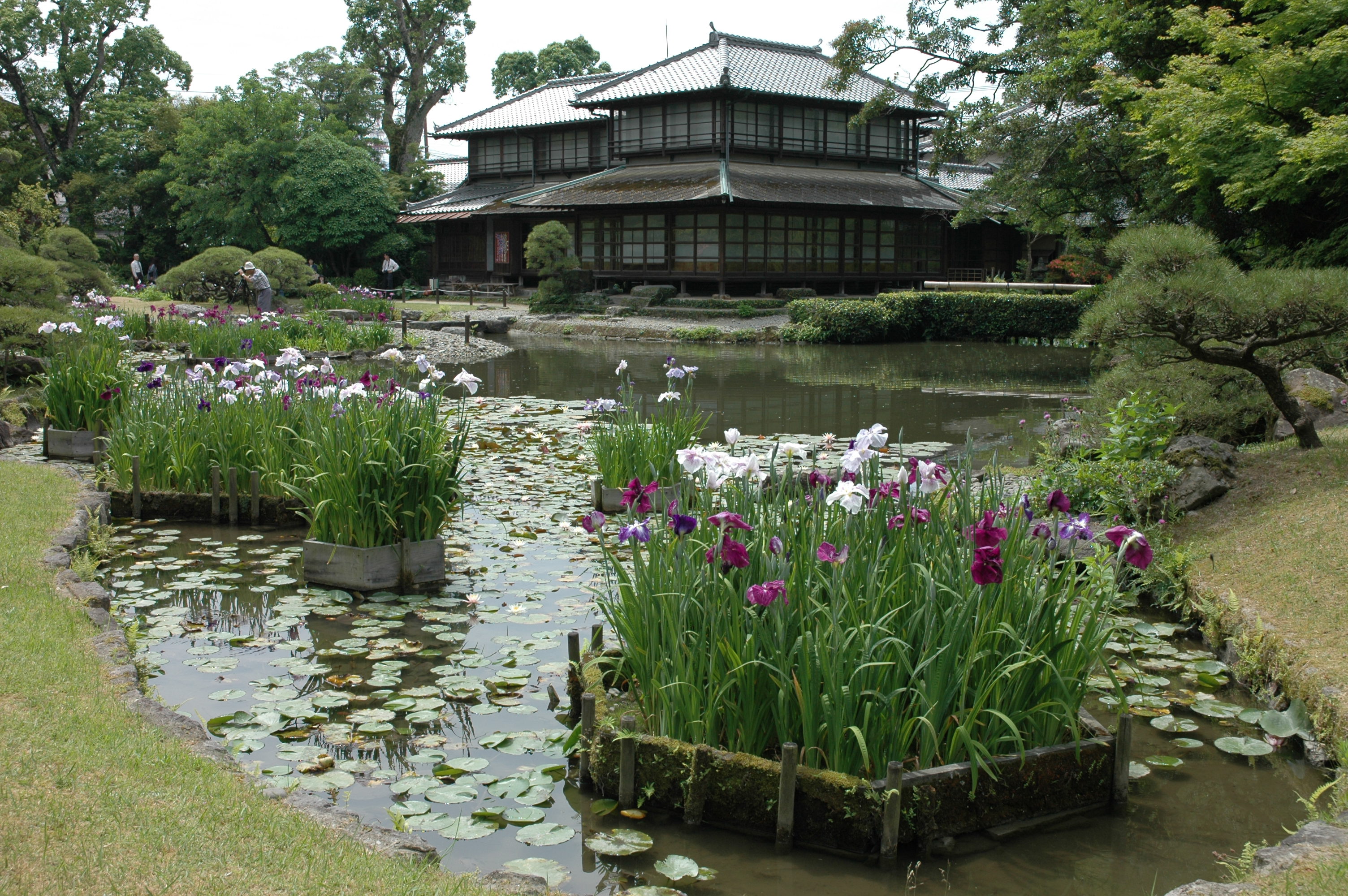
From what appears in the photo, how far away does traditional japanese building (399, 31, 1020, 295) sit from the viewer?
31703mm

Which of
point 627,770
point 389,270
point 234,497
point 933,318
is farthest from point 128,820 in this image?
point 389,270

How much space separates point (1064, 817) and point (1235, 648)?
1.97 m

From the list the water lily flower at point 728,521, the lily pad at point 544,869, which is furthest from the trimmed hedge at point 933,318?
the lily pad at point 544,869

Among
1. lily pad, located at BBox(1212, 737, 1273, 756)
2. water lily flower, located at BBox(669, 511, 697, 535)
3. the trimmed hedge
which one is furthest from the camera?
the trimmed hedge

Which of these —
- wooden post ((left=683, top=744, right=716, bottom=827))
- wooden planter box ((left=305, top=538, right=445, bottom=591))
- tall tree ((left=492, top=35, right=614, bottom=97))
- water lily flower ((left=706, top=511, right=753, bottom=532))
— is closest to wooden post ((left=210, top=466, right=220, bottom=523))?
wooden planter box ((left=305, top=538, right=445, bottom=591))

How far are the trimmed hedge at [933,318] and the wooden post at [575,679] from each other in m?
21.0

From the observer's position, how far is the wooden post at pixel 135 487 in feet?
26.2

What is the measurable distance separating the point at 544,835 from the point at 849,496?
1668 mm

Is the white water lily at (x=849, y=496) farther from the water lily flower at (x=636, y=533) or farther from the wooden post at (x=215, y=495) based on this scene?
the wooden post at (x=215, y=495)

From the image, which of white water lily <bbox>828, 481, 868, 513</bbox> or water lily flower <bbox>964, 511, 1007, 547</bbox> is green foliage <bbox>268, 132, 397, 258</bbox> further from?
water lily flower <bbox>964, 511, 1007, 547</bbox>

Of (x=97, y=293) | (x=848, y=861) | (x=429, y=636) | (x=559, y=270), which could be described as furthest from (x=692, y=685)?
(x=559, y=270)

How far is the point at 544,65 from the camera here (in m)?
56.9

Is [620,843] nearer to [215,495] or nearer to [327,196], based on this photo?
[215,495]

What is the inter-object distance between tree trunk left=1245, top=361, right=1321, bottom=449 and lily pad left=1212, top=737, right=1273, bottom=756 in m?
3.90
